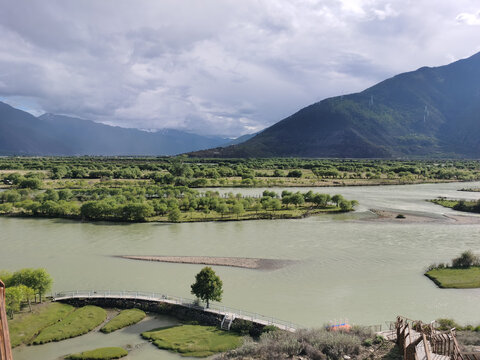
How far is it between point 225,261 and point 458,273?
2278cm

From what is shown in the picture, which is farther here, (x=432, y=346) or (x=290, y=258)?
(x=290, y=258)

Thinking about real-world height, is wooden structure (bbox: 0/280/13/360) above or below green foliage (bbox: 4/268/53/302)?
above

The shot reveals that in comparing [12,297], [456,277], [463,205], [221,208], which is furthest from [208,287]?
[463,205]

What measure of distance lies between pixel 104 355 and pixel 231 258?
2009cm

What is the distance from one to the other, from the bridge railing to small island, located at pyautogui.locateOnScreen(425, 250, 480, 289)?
16.9m

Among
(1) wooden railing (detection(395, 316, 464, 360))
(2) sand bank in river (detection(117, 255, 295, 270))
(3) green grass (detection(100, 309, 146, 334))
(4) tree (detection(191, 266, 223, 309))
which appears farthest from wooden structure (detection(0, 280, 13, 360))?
(2) sand bank in river (detection(117, 255, 295, 270))

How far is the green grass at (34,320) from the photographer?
2180 centimetres

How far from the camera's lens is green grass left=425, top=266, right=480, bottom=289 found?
3088 centimetres

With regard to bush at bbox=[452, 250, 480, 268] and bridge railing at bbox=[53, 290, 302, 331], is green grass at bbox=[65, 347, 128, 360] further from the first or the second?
bush at bbox=[452, 250, 480, 268]

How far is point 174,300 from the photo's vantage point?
26234 mm

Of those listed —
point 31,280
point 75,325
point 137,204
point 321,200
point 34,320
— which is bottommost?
point 75,325

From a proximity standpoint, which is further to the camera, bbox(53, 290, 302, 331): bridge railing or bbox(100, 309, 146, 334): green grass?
bbox(100, 309, 146, 334): green grass

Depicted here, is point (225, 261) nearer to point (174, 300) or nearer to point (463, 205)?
point (174, 300)

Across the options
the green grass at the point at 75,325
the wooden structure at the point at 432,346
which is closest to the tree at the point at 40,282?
the green grass at the point at 75,325
